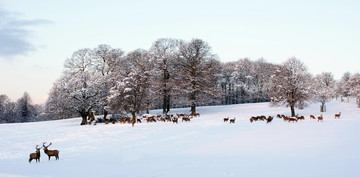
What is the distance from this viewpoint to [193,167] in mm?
10727

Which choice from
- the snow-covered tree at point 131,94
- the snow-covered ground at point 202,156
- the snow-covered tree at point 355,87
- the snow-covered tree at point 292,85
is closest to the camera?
the snow-covered ground at point 202,156

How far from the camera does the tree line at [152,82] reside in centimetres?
3178

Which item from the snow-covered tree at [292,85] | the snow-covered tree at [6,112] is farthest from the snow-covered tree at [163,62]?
the snow-covered tree at [6,112]

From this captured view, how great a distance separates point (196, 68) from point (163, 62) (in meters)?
6.17

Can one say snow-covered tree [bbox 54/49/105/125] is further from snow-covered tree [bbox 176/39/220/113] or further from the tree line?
snow-covered tree [bbox 176/39/220/113]

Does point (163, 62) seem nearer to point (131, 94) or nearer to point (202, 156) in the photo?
point (131, 94)

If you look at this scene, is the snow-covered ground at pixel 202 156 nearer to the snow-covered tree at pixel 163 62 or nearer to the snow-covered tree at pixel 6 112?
the snow-covered tree at pixel 163 62

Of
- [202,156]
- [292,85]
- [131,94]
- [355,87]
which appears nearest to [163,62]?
[131,94]

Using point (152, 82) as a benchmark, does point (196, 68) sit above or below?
above

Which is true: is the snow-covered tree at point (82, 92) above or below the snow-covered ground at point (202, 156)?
above

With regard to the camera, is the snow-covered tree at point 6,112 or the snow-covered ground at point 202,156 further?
the snow-covered tree at point 6,112

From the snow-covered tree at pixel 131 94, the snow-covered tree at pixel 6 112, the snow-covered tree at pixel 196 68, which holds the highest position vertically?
the snow-covered tree at pixel 196 68

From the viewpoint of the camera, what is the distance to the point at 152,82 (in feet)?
127

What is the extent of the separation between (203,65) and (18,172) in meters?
33.8
